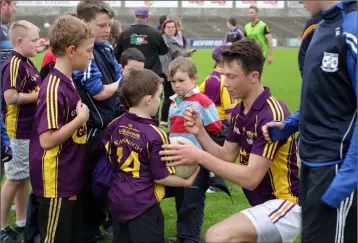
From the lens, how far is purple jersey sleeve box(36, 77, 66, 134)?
386cm

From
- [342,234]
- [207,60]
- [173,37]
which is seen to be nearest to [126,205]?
[342,234]

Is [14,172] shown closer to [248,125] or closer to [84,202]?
[84,202]

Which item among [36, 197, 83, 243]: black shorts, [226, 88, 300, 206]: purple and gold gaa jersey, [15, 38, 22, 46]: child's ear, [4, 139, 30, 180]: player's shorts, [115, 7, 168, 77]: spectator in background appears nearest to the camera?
[226, 88, 300, 206]: purple and gold gaa jersey

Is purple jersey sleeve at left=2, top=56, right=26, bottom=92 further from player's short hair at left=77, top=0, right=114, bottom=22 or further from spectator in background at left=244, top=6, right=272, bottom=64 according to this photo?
spectator in background at left=244, top=6, right=272, bottom=64

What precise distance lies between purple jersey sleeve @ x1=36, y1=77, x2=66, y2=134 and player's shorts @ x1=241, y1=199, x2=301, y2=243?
1.41 m

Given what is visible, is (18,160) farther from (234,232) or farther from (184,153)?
(234,232)

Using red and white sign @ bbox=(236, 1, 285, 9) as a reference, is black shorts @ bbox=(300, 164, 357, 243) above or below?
below

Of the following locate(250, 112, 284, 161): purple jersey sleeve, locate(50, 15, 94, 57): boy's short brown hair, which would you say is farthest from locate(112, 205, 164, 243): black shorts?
locate(50, 15, 94, 57): boy's short brown hair

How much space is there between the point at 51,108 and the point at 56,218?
31.5 inches

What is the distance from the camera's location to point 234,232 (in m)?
3.53

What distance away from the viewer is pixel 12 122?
5238mm

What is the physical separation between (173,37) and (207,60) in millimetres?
15167

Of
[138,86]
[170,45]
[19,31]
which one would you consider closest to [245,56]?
[138,86]

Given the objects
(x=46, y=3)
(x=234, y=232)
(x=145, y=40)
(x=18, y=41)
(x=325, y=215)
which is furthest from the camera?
(x=46, y=3)
